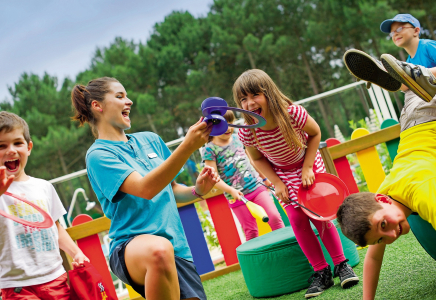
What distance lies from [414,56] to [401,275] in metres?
2.18

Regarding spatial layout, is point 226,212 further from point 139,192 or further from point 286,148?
point 139,192

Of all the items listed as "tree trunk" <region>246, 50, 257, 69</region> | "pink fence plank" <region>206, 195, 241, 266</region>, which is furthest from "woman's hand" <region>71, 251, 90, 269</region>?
"tree trunk" <region>246, 50, 257, 69</region>

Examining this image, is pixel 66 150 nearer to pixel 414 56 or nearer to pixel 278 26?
pixel 278 26

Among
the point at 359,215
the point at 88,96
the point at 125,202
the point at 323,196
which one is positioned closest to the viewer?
the point at 359,215

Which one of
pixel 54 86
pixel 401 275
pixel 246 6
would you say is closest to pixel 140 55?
pixel 54 86

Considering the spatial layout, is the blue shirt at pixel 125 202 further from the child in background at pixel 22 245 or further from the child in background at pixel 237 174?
the child in background at pixel 237 174

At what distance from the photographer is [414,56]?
12.2 ft

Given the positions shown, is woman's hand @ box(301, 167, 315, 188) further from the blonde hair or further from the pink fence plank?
the pink fence plank

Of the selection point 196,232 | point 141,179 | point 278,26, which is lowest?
point 196,232

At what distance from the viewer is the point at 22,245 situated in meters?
2.24

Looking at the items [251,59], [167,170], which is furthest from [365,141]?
[251,59]

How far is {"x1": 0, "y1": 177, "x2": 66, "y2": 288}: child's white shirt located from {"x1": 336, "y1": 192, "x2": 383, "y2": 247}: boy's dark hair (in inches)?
64.7

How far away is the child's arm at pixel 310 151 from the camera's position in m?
2.78

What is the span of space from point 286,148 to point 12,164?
1745mm
